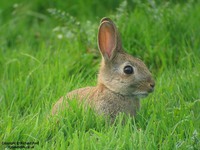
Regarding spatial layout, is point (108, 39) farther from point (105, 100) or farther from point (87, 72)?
point (87, 72)

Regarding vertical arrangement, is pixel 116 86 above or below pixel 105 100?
above

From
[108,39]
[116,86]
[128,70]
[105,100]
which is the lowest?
[105,100]

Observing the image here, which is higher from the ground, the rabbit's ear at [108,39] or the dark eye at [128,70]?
the rabbit's ear at [108,39]

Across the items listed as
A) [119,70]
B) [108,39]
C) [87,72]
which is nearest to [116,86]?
[119,70]

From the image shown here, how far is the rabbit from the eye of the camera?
18.6 feet

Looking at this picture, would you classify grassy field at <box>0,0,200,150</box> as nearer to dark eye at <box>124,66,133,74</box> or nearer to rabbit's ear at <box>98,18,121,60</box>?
Answer: dark eye at <box>124,66,133,74</box>

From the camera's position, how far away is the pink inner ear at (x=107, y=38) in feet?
19.6

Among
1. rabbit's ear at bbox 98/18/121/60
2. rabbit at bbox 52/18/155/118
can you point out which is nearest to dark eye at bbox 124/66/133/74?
rabbit at bbox 52/18/155/118

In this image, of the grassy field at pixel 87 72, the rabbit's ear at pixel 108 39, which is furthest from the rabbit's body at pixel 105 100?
the rabbit's ear at pixel 108 39

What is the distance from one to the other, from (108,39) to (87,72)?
3.24ft

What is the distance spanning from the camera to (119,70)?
5.85 meters

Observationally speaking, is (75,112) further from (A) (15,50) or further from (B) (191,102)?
(A) (15,50)

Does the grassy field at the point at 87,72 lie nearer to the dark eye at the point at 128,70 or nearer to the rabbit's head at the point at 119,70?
the rabbit's head at the point at 119,70

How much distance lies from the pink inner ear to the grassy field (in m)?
0.61
